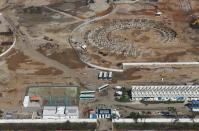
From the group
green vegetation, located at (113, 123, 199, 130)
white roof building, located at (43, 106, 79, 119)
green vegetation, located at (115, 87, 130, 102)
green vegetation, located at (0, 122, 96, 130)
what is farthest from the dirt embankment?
green vegetation, located at (113, 123, 199, 130)

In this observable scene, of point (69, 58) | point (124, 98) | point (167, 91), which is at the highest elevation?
point (69, 58)

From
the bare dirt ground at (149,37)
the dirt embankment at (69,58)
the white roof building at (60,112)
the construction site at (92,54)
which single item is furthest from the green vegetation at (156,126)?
the dirt embankment at (69,58)

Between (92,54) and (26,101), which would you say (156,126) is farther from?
(92,54)

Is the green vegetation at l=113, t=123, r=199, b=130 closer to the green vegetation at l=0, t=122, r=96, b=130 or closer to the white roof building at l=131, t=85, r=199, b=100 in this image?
the green vegetation at l=0, t=122, r=96, b=130

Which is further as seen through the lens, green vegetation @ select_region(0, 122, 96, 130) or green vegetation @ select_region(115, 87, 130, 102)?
green vegetation @ select_region(115, 87, 130, 102)

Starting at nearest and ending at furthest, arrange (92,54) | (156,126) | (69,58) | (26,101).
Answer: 1. (156,126)
2. (26,101)
3. (69,58)
4. (92,54)

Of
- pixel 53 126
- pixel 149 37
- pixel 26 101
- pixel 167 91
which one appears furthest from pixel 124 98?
pixel 149 37

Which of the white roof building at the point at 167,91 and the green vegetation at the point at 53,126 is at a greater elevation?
the white roof building at the point at 167,91

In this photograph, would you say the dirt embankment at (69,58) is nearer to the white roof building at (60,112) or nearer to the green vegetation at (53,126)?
the white roof building at (60,112)

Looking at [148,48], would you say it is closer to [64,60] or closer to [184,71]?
[184,71]
